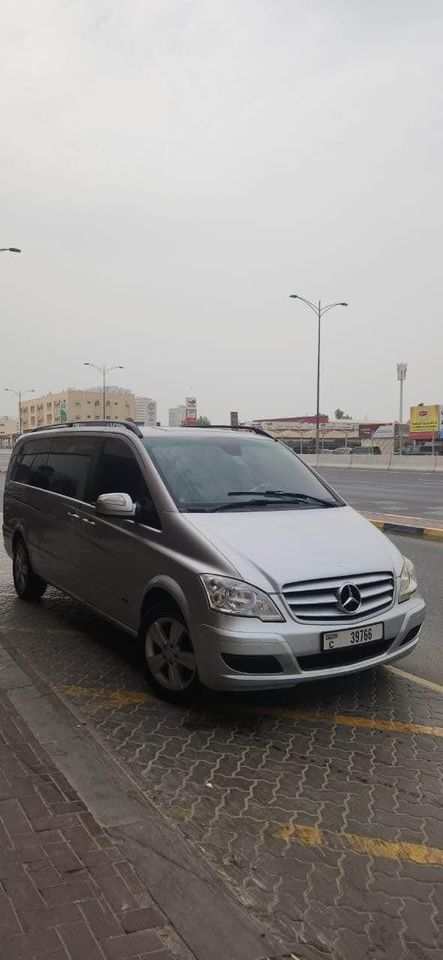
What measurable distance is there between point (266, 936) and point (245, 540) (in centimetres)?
201

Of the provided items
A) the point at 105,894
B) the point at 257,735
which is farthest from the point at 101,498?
the point at 105,894

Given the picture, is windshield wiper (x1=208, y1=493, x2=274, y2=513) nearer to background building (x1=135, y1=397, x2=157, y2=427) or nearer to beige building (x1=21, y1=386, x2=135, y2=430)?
beige building (x1=21, y1=386, x2=135, y2=430)

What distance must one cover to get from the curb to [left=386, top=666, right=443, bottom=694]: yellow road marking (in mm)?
6256

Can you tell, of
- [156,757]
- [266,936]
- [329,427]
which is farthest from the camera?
[329,427]

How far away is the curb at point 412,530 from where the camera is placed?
1087 centimetres

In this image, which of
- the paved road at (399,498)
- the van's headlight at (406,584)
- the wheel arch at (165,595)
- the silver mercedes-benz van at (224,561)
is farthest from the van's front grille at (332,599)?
the paved road at (399,498)

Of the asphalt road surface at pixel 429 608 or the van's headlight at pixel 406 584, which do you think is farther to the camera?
the asphalt road surface at pixel 429 608

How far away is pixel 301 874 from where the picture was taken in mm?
2564

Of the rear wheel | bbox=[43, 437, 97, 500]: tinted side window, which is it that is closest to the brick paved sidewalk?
bbox=[43, 437, 97, 500]: tinted side window

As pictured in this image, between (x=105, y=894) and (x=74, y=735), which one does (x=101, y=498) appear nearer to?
(x=74, y=735)

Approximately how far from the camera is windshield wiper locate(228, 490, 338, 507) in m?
4.60

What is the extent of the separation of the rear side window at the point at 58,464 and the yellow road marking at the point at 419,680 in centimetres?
272

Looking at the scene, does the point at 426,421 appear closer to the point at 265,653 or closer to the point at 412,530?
the point at 412,530

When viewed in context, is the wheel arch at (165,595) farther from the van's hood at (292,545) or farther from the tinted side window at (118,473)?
the tinted side window at (118,473)
